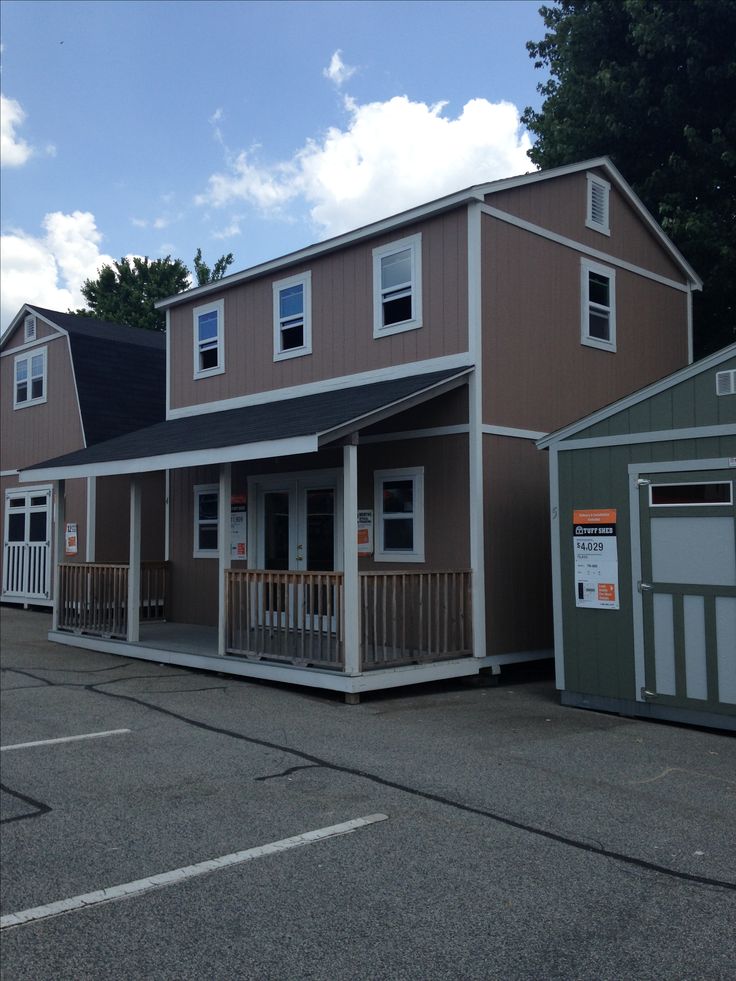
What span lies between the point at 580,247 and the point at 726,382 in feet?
18.9

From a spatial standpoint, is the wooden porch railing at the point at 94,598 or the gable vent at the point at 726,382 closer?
the gable vent at the point at 726,382

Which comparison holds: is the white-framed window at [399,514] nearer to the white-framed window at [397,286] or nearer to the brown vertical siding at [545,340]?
the brown vertical siding at [545,340]

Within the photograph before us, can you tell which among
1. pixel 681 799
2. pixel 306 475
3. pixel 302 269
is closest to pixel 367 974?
Result: pixel 681 799

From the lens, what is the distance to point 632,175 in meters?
20.6

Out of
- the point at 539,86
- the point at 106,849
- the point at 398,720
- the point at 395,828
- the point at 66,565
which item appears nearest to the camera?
the point at 106,849

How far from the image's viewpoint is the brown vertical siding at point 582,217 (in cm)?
1278

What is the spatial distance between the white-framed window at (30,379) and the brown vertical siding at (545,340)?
13.0 meters

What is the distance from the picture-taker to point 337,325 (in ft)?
45.4

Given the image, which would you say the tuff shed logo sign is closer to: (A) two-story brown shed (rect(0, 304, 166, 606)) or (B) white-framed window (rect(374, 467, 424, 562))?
(B) white-framed window (rect(374, 467, 424, 562))

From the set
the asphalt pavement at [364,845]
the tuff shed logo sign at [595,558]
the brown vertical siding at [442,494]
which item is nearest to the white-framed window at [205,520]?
the brown vertical siding at [442,494]

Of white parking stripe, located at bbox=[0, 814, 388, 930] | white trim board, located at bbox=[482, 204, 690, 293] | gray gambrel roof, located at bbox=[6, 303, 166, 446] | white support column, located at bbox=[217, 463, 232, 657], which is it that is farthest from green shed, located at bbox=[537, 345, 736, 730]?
gray gambrel roof, located at bbox=[6, 303, 166, 446]

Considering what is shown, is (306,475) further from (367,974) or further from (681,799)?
(367,974)

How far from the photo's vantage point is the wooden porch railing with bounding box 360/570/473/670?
10.6 m

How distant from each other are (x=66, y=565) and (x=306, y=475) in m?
4.48
